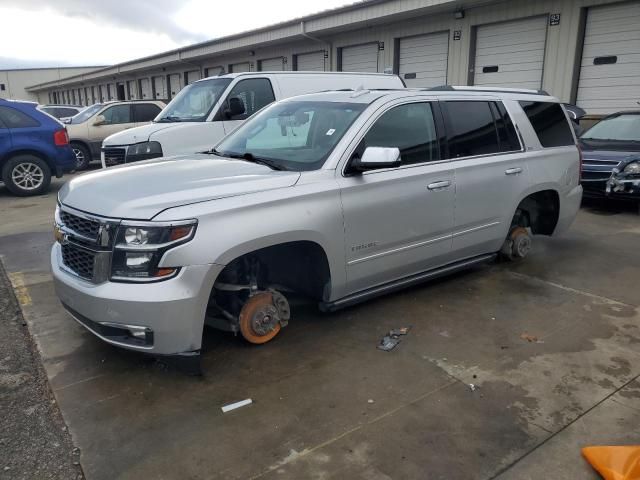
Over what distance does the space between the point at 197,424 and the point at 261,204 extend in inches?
53.6

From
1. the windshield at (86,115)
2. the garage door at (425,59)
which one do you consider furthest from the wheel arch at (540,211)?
the windshield at (86,115)

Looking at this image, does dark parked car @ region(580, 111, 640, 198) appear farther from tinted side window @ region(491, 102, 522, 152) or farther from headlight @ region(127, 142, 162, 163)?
headlight @ region(127, 142, 162, 163)

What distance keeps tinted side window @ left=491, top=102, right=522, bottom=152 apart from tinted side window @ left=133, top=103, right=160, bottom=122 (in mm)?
10742

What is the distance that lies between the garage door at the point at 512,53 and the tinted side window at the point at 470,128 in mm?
9124

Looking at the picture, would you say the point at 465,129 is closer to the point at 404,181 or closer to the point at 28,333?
the point at 404,181

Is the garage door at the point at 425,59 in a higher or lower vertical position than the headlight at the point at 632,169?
higher

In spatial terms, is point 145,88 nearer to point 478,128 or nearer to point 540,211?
point 540,211

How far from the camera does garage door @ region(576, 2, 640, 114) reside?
36.7 ft

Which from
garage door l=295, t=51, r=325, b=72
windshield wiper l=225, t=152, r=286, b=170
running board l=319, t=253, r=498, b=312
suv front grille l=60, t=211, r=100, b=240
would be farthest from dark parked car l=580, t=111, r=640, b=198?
garage door l=295, t=51, r=325, b=72

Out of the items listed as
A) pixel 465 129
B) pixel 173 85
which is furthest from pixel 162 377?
pixel 173 85

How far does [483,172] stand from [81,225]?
11.0ft

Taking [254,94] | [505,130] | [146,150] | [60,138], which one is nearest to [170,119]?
[146,150]

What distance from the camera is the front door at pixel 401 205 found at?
3910mm

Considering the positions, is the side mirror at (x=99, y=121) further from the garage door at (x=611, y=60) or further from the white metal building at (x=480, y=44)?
the garage door at (x=611, y=60)
